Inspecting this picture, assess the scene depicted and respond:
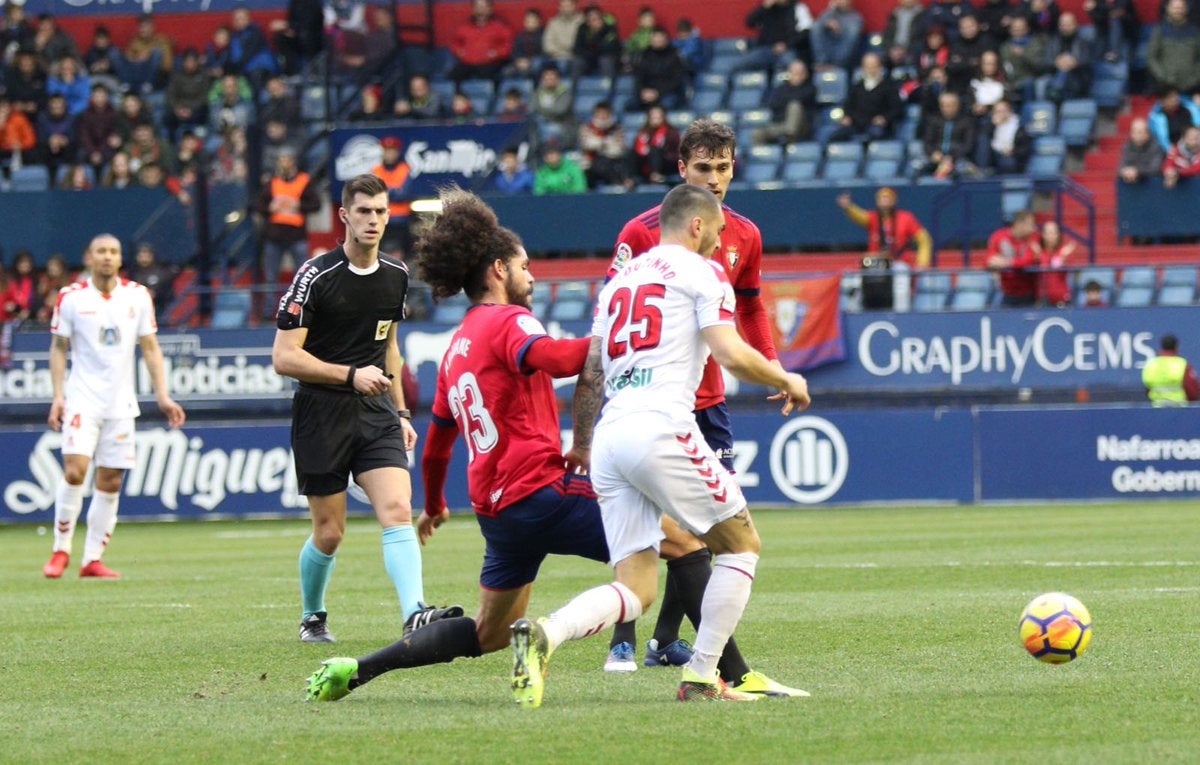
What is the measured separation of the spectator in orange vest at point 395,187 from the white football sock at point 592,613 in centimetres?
1931

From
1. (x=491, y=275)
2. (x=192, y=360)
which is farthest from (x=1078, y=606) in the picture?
(x=192, y=360)

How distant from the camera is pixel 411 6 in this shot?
1184 inches

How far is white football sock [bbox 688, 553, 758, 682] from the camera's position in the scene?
21.8ft

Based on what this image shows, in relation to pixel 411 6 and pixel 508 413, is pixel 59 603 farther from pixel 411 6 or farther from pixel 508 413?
pixel 411 6

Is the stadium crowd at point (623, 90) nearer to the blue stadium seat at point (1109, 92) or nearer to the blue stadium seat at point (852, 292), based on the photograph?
the blue stadium seat at point (1109, 92)

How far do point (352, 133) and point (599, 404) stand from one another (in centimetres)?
2082

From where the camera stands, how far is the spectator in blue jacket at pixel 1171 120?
23766mm

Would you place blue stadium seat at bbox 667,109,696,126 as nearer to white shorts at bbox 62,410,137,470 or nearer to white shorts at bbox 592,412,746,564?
white shorts at bbox 62,410,137,470

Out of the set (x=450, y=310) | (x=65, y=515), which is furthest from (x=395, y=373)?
(x=450, y=310)

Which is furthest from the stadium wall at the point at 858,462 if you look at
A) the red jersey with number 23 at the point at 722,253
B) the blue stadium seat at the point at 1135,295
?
the red jersey with number 23 at the point at 722,253

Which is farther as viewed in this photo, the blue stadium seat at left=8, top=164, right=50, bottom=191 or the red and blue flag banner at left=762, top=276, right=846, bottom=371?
the blue stadium seat at left=8, top=164, right=50, bottom=191

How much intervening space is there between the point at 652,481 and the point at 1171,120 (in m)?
19.1

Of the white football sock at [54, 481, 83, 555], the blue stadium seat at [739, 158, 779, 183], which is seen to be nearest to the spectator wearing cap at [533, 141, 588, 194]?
the blue stadium seat at [739, 158, 779, 183]

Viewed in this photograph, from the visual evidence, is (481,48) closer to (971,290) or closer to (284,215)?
(284,215)
